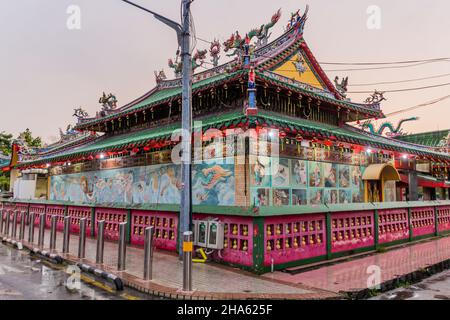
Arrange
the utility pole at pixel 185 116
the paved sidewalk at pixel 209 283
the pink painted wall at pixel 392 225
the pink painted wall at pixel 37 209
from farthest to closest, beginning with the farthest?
the pink painted wall at pixel 37 209 < the pink painted wall at pixel 392 225 < the utility pole at pixel 185 116 < the paved sidewalk at pixel 209 283

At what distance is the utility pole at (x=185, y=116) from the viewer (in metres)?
9.04

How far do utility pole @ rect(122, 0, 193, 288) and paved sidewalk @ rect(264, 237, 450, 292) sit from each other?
8.77 feet

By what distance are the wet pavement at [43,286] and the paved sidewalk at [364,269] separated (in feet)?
12.1

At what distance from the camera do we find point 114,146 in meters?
15.1

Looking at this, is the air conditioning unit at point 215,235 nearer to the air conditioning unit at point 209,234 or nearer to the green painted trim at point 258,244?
the air conditioning unit at point 209,234

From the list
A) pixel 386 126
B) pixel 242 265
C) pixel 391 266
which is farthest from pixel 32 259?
pixel 386 126

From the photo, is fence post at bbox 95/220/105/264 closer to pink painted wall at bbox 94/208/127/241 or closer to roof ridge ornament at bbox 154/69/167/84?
pink painted wall at bbox 94/208/127/241

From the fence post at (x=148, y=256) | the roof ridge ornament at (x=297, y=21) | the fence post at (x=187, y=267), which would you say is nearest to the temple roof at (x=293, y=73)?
the roof ridge ornament at (x=297, y=21)

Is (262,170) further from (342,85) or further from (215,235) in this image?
(342,85)

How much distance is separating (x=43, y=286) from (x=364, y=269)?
779 centimetres

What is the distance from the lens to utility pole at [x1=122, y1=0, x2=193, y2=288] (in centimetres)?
904
